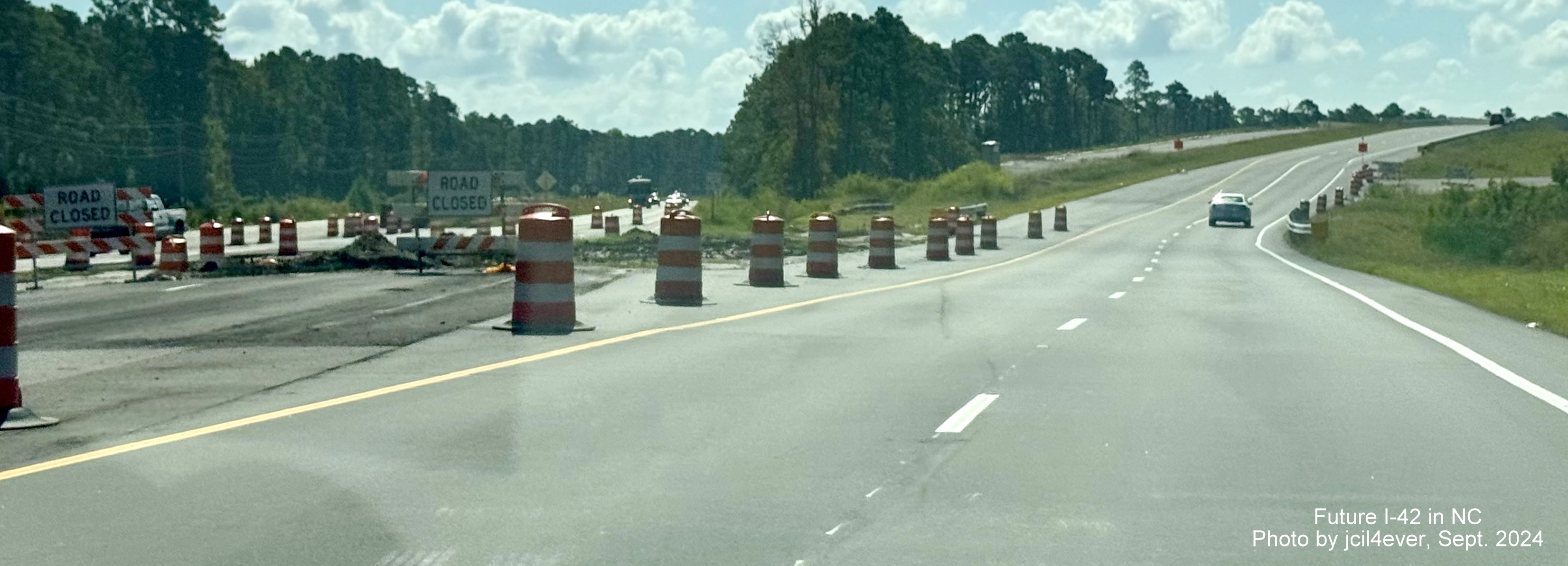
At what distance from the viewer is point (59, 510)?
7562 millimetres

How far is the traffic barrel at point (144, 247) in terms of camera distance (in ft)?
97.4

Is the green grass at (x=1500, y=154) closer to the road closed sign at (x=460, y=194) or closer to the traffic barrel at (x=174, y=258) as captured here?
the road closed sign at (x=460, y=194)

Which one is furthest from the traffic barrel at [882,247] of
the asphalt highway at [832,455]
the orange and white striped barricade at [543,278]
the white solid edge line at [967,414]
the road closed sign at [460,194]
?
the white solid edge line at [967,414]

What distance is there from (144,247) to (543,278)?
52.4 ft

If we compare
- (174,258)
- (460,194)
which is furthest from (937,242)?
(174,258)

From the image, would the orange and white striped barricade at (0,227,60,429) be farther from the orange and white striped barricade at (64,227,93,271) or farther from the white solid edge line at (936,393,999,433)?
the orange and white striped barricade at (64,227,93,271)

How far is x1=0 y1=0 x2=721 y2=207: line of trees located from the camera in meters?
103

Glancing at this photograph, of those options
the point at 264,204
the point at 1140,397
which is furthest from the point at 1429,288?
the point at 264,204

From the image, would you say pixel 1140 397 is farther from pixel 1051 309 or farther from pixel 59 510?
pixel 1051 309

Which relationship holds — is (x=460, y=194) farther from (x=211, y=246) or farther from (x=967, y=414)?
(x=967, y=414)

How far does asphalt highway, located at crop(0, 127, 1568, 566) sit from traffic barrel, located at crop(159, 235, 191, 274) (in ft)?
41.7

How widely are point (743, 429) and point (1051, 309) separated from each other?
1158 centimetres

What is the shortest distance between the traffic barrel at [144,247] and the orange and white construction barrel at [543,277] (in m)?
15.2

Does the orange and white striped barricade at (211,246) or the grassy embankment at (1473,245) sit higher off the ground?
the orange and white striped barricade at (211,246)
